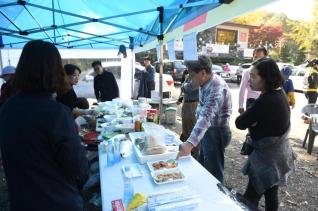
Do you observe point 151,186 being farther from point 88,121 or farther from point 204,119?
point 88,121

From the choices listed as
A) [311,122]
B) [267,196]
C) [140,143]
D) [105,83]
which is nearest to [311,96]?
[311,122]

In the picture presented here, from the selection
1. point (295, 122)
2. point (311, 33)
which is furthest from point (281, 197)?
point (311, 33)

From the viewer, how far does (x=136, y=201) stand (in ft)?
4.47

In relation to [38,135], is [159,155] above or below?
below

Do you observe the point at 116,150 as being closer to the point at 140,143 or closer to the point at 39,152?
the point at 140,143

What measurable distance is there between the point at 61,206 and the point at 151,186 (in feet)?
1.80

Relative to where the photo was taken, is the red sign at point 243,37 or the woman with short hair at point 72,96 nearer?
the woman with short hair at point 72,96

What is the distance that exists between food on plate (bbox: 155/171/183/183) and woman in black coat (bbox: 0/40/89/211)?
1.87 feet

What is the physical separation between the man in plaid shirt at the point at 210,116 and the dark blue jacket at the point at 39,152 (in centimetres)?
97

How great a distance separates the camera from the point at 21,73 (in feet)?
3.89

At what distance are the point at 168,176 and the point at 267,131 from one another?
2.67ft

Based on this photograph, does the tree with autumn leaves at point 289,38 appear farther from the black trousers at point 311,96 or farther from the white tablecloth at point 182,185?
the white tablecloth at point 182,185

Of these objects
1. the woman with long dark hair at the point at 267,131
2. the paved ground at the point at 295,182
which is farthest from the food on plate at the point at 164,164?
the paved ground at the point at 295,182

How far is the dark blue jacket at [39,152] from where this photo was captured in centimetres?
115
